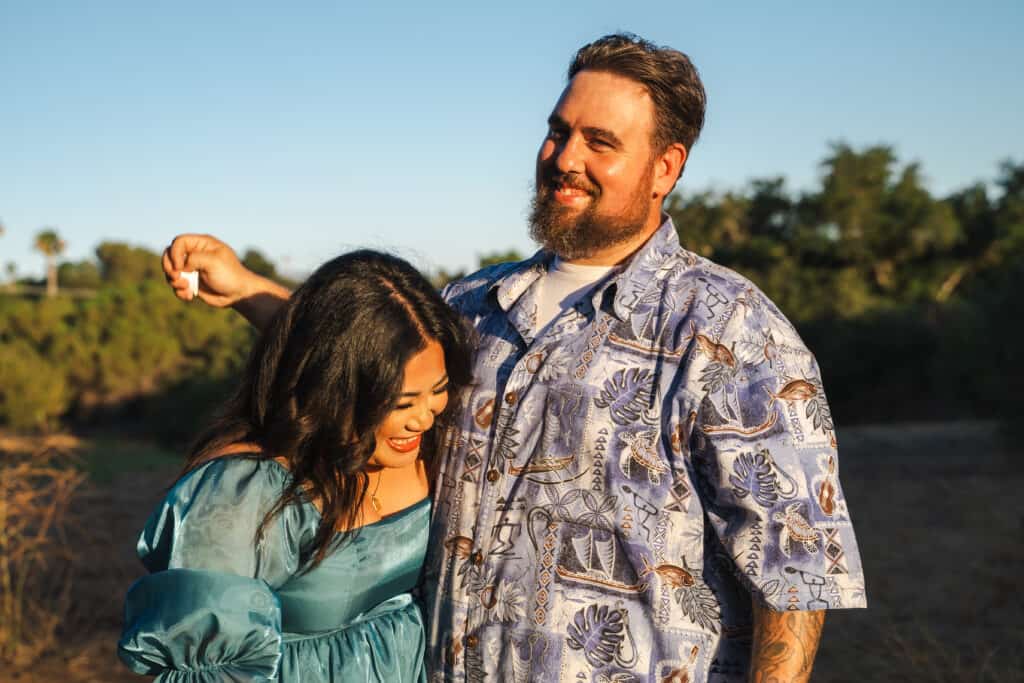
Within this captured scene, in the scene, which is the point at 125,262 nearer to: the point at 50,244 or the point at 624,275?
the point at 50,244

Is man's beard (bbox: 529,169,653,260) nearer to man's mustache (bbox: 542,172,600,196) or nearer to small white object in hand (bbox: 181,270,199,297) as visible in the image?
man's mustache (bbox: 542,172,600,196)

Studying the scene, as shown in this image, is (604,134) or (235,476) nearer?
(235,476)

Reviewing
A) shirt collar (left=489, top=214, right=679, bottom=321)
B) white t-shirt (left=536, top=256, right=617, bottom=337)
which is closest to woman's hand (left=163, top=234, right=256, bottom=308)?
shirt collar (left=489, top=214, right=679, bottom=321)

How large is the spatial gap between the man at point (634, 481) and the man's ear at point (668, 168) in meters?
0.09

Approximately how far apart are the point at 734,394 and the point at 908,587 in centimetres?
696

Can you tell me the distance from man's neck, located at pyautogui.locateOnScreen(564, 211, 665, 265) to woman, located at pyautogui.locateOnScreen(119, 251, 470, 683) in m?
0.47

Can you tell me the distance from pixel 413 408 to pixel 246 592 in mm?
530

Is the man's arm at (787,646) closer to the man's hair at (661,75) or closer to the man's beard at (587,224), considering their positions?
the man's beard at (587,224)

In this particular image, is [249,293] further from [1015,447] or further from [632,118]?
[1015,447]

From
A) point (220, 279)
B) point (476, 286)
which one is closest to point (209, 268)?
point (220, 279)

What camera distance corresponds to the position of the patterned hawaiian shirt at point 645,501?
6.94 feet

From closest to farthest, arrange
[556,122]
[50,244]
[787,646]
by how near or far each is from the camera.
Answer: [787,646], [556,122], [50,244]

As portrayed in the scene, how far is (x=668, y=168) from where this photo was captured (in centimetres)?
267

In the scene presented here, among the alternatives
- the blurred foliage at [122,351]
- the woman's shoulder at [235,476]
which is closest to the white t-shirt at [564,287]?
the woman's shoulder at [235,476]
